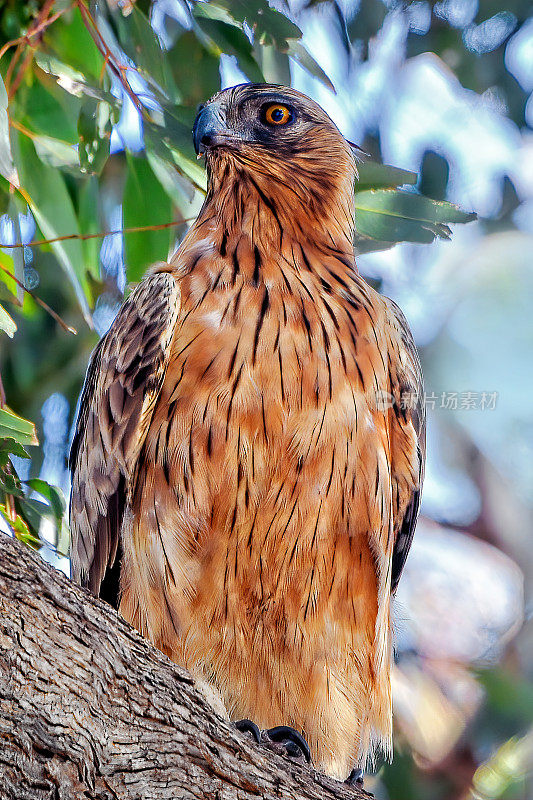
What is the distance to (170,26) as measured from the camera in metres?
3.48

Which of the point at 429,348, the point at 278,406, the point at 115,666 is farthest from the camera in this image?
the point at 429,348

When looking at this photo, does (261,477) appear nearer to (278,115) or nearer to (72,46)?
(278,115)

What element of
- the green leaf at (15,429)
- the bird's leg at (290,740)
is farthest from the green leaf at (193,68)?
the bird's leg at (290,740)

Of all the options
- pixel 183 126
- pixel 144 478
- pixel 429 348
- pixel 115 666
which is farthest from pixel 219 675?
pixel 429 348

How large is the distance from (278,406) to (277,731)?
804 mm

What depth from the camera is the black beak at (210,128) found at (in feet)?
8.29

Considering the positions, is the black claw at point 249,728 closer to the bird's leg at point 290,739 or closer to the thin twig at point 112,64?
the bird's leg at point 290,739

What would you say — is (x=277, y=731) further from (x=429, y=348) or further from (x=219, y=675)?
(x=429, y=348)

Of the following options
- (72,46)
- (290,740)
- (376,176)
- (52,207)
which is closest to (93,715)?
(290,740)

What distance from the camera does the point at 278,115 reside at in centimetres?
268

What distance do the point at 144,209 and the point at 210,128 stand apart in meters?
0.69

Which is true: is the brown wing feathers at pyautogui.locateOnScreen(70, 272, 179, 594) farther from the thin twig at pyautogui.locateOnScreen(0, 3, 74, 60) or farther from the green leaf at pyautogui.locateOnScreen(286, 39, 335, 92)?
the green leaf at pyautogui.locateOnScreen(286, 39, 335, 92)

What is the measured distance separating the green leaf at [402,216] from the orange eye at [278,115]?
0.54m

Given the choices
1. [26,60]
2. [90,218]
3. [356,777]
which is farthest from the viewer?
[90,218]
